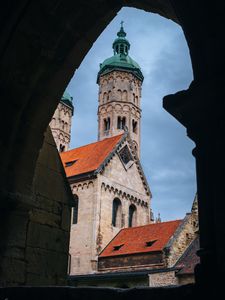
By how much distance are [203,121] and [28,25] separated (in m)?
3.01

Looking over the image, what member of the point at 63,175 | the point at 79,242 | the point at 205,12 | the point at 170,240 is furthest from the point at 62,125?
the point at 205,12

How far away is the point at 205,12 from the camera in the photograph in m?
2.95

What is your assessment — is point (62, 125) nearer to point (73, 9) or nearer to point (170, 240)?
point (170, 240)

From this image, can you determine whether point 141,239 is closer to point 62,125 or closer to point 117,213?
point 117,213

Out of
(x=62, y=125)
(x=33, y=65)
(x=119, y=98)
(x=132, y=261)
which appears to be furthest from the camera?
(x=62, y=125)

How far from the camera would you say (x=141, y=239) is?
2894 centimetres

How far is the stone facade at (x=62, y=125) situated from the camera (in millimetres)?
52969

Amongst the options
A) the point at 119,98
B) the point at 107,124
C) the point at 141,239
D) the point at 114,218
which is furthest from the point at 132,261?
the point at 119,98

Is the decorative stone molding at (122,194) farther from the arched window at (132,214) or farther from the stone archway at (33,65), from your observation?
the stone archway at (33,65)

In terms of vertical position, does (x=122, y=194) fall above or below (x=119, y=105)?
below

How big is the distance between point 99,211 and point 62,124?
2526cm

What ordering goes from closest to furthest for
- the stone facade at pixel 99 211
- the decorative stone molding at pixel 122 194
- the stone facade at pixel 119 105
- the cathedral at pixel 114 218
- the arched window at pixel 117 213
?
the cathedral at pixel 114 218, the stone facade at pixel 99 211, the decorative stone molding at pixel 122 194, the arched window at pixel 117 213, the stone facade at pixel 119 105

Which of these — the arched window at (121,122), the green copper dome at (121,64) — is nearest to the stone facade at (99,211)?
the arched window at (121,122)

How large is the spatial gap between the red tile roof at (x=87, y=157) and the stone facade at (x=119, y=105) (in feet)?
31.1
